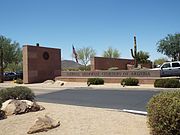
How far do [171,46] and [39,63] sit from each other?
102 feet

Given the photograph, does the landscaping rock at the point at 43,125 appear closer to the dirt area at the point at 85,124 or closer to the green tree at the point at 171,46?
the dirt area at the point at 85,124

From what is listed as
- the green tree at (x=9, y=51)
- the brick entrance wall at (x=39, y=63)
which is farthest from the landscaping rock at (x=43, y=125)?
the green tree at (x=9, y=51)

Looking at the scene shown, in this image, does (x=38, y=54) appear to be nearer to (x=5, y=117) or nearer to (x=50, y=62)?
(x=50, y=62)

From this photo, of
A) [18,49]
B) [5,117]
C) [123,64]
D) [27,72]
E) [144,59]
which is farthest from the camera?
[144,59]

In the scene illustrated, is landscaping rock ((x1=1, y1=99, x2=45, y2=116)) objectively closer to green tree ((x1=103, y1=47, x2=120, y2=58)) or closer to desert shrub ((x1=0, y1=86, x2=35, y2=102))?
desert shrub ((x1=0, y1=86, x2=35, y2=102))

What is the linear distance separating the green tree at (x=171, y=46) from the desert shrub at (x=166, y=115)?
51867 millimetres

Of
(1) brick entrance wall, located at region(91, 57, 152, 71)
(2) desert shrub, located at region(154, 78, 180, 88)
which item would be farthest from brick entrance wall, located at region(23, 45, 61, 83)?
(2) desert shrub, located at region(154, 78, 180, 88)

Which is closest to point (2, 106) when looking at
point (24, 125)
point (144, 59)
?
point (24, 125)

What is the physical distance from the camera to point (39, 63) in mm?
35938

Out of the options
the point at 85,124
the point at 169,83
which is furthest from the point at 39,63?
the point at 85,124

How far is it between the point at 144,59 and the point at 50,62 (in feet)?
120

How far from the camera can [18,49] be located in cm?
5931

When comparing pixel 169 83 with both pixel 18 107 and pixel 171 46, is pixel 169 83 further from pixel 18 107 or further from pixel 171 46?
pixel 171 46

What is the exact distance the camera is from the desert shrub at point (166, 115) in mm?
6312
